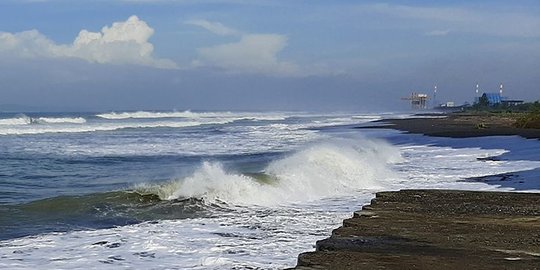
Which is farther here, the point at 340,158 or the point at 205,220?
the point at 340,158

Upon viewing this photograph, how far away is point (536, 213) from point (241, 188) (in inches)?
324

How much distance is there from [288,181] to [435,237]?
10558 mm

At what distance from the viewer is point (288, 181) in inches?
701

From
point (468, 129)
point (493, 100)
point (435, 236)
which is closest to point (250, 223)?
point (435, 236)

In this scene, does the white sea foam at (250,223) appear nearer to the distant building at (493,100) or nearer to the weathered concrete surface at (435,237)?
the weathered concrete surface at (435,237)

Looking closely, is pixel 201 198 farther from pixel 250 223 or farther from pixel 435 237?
pixel 435 237

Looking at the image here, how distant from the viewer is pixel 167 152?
111ft

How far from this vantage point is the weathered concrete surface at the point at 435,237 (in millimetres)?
6121

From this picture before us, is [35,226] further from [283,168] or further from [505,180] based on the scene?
[505,180]

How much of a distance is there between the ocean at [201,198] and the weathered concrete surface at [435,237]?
4.17 ft

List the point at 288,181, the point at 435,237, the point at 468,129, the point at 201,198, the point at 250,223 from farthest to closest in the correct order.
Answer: the point at 468,129 → the point at 288,181 → the point at 201,198 → the point at 250,223 → the point at 435,237

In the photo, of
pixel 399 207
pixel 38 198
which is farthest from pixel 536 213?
pixel 38 198

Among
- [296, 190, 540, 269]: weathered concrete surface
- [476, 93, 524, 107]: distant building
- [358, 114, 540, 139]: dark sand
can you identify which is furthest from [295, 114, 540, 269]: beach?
[476, 93, 524, 107]: distant building

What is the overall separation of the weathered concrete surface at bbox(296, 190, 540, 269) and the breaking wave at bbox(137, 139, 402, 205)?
6.16m
